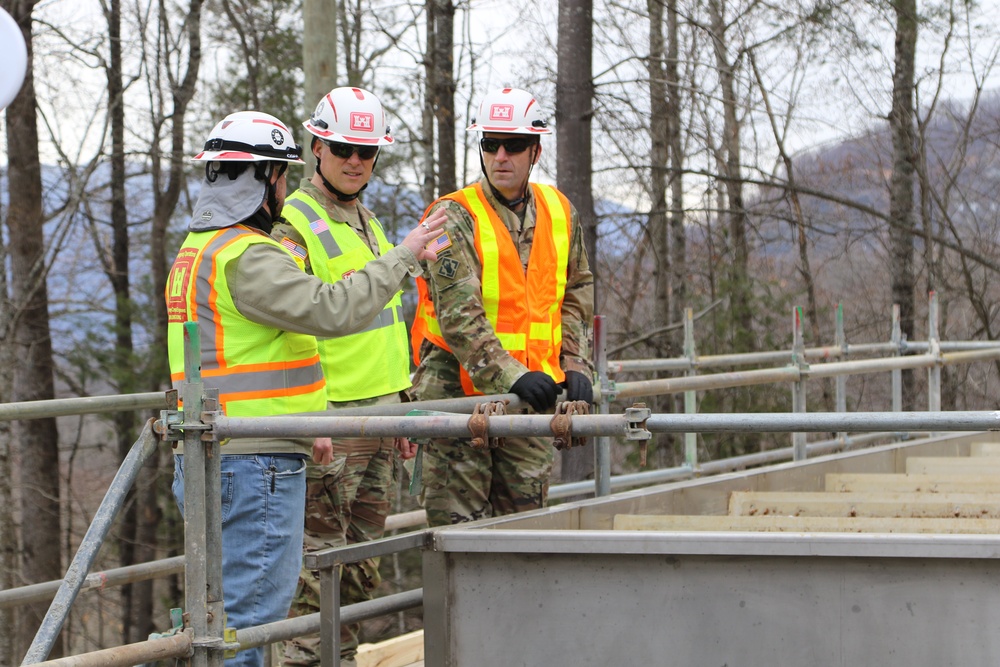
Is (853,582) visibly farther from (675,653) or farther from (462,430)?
(462,430)

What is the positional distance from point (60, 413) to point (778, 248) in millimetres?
16496

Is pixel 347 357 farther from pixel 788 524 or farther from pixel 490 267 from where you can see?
pixel 788 524

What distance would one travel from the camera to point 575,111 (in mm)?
9422

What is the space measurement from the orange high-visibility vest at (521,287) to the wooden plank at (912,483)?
184 cm

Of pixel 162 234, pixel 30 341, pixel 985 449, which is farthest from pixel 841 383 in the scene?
pixel 162 234

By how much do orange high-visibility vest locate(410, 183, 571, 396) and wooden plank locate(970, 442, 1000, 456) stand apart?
401cm

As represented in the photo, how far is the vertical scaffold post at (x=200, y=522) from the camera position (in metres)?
2.73

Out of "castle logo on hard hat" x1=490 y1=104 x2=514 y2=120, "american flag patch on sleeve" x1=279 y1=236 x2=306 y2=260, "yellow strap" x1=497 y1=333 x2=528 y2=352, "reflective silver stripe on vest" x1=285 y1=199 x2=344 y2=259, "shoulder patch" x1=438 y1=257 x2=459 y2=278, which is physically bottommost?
"yellow strap" x1=497 y1=333 x2=528 y2=352

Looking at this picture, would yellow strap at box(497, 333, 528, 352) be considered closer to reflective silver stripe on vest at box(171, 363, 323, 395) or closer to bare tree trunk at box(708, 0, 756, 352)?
reflective silver stripe on vest at box(171, 363, 323, 395)

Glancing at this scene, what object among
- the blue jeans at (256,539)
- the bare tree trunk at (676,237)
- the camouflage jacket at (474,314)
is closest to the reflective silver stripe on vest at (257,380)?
the blue jeans at (256,539)

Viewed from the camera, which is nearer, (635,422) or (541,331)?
(635,422)

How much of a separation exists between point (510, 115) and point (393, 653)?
7.76ft

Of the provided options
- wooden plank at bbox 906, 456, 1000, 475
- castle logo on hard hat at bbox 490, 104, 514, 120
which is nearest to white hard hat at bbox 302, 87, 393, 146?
castle logo on hard hat at bbox 490, 104, 514, 120

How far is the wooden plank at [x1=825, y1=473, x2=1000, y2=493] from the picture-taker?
5.32 meters
